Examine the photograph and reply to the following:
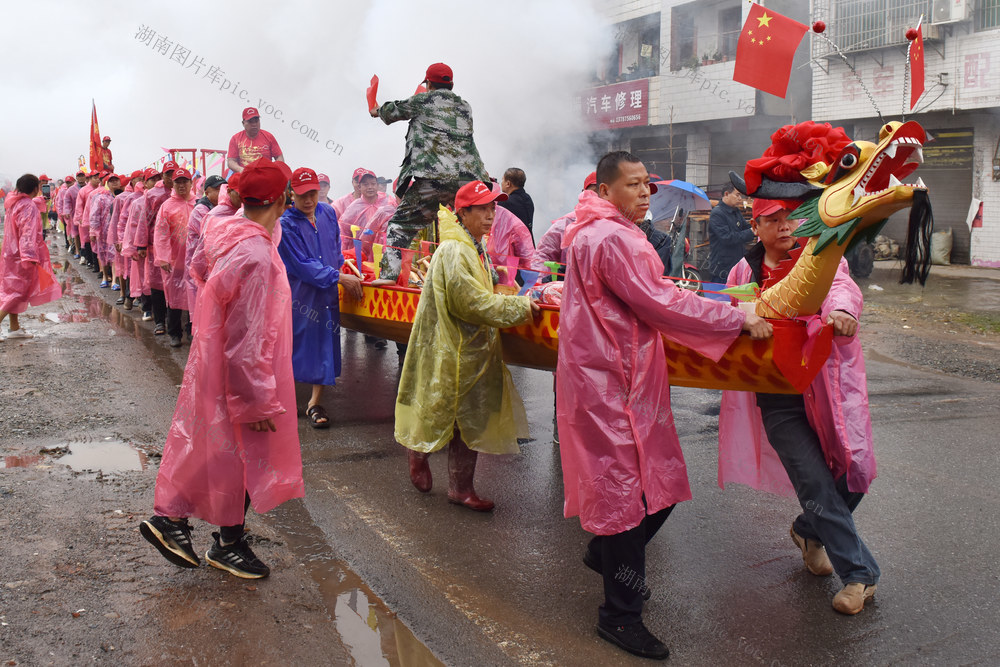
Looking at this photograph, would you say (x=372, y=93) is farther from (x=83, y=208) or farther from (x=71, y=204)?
(x=71, y=204)

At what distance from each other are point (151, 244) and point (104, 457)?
17.8ft

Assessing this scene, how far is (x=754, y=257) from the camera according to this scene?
144 inches

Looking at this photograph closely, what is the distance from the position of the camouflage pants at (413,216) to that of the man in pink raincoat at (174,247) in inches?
137

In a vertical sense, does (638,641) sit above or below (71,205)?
below

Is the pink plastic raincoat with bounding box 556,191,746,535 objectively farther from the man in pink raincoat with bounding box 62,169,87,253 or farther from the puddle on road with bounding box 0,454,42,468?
the man in pink raincoat with bounding box 62,169,87,253

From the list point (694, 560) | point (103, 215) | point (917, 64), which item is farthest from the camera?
point (103, 215)

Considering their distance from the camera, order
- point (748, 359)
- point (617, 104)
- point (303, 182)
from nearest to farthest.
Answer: point (748, 359) → point (303, 182) → point (617, 104)

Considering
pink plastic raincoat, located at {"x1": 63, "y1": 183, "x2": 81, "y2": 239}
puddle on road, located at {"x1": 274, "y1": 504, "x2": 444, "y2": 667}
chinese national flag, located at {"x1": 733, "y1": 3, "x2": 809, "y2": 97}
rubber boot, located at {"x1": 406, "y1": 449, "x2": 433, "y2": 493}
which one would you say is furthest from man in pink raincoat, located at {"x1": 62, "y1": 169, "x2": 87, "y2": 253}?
puddle on road, located at {"x1": 274, "y1": 504, "x2": 444, "y2": 667}

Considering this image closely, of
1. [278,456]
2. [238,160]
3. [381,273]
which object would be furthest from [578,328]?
[238,160]

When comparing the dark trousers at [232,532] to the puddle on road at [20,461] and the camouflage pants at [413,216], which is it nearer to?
the puddle on road at [20,461]

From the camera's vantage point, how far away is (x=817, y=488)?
3.25 metres

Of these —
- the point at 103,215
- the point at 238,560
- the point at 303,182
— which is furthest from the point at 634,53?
the point at 238,560

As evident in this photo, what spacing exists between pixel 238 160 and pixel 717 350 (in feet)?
25.0

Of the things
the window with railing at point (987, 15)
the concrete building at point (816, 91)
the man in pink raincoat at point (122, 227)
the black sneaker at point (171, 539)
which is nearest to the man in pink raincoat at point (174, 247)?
the man in pink raincoat at point (122, 227)
